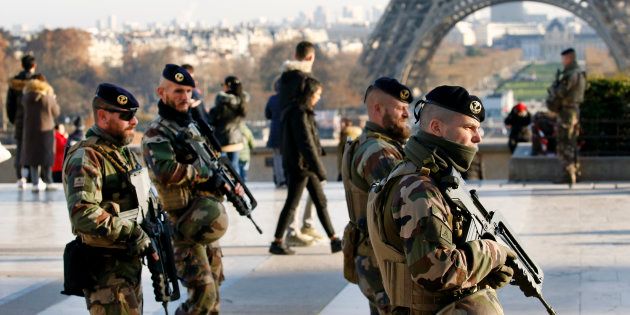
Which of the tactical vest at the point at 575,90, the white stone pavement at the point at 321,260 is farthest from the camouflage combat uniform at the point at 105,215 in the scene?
the tactical vest at the point at 575,90

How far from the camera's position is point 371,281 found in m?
6.45

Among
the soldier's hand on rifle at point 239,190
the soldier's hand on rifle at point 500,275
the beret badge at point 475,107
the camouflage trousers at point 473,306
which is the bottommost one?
the soldier's hand on rifle at point 239,190

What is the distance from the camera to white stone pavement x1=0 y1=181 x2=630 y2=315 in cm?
892

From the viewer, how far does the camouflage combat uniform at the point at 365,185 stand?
20.9 feet

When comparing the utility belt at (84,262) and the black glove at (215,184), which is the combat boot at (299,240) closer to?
the black glove at (215,184)

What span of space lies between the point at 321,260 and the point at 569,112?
600 centimetres

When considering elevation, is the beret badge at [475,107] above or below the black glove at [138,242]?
above

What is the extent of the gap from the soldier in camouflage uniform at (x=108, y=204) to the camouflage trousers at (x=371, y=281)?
38.3 inches

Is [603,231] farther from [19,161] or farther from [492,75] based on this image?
[492,75]

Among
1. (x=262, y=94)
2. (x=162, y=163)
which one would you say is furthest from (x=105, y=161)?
(x=262, y=94)

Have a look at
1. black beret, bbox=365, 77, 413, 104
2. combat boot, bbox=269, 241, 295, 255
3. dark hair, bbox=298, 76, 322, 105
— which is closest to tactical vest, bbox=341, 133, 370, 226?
black beret, bbox=365, 77, 413, 104

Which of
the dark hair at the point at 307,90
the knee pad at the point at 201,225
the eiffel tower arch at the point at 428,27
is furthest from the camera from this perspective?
the eiffel tower arch at the point at 428,27

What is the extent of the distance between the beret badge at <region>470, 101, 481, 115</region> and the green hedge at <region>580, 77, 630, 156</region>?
12.1 metres

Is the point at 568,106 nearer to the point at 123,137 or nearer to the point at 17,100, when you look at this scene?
the point at 17,100
